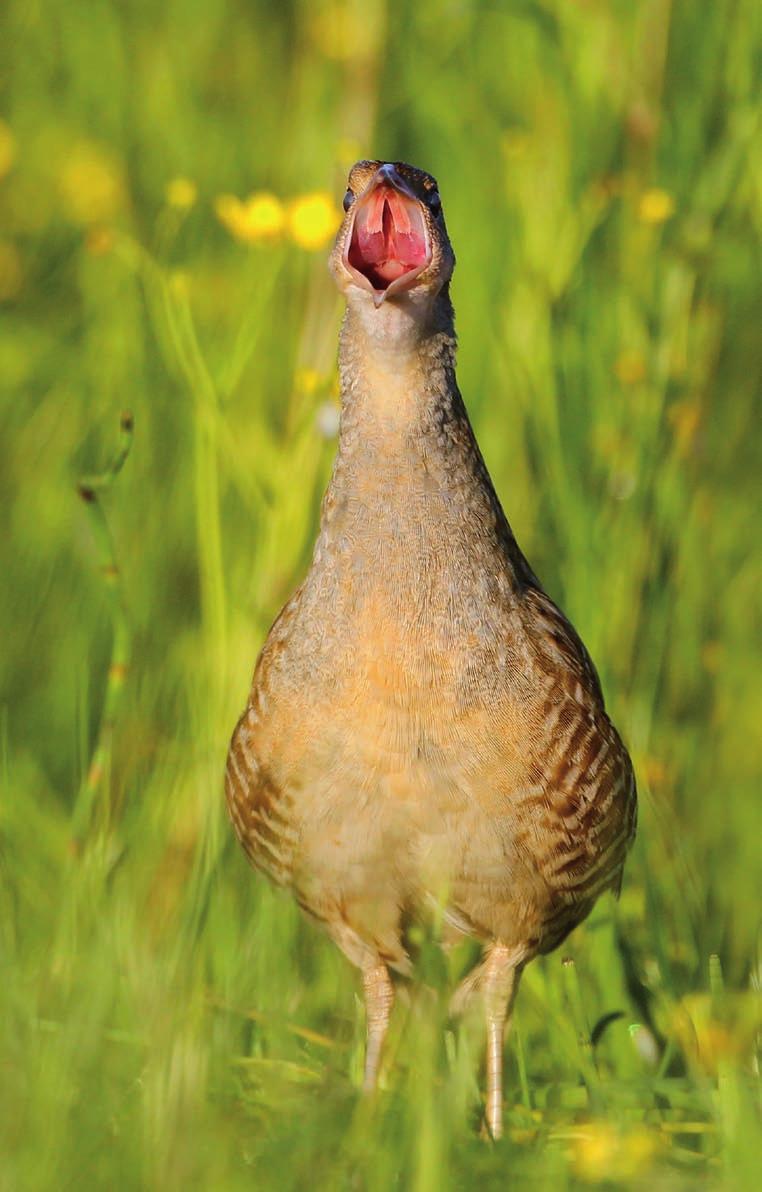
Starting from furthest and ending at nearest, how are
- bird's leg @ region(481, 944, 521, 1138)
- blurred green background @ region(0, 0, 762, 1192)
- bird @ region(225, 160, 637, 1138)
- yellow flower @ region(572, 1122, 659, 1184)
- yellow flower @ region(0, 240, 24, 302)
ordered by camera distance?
yellow flower @ region(0, 240, 24, 302)
bird's leg @ region(481, 944, 521, 1138)
bird @ region(225, 160, 637, 1138)
blurred green background @ region(0, 0, 762, 1192)
yellow flower @ region(572, 1122, 659, 1184)

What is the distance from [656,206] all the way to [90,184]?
8.10ft

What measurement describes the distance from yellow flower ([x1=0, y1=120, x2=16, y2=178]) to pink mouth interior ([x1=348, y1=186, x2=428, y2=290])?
3.04 metres

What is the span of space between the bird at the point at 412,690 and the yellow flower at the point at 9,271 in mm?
2814

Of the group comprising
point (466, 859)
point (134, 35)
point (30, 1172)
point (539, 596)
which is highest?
point (134, 35)

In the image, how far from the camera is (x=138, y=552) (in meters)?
5.13

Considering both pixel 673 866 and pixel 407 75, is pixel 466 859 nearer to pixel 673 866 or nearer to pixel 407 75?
pixel 673 866

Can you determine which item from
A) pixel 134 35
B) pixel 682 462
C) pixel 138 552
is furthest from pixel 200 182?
pixel 682 462

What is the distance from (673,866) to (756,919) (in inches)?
20.4

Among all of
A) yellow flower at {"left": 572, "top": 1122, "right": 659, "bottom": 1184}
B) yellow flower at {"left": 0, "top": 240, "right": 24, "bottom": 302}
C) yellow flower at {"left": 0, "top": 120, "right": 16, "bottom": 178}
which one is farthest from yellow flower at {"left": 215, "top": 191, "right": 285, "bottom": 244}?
yellow flower at {"left": 572, "top": 1122, "right": 659, "bottom": 1184}

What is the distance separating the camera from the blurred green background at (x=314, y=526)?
2.96 m

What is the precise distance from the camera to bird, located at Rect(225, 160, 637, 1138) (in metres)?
3.08

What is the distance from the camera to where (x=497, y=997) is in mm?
3484

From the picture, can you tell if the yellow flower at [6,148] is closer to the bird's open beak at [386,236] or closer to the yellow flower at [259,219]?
the yellow flower at [259,219]

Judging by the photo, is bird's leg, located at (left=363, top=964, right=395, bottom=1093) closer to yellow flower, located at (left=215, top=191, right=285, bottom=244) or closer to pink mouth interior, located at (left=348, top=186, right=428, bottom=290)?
pink mouth interior, located at (left=348, top=186, right=428, bottom=290)
